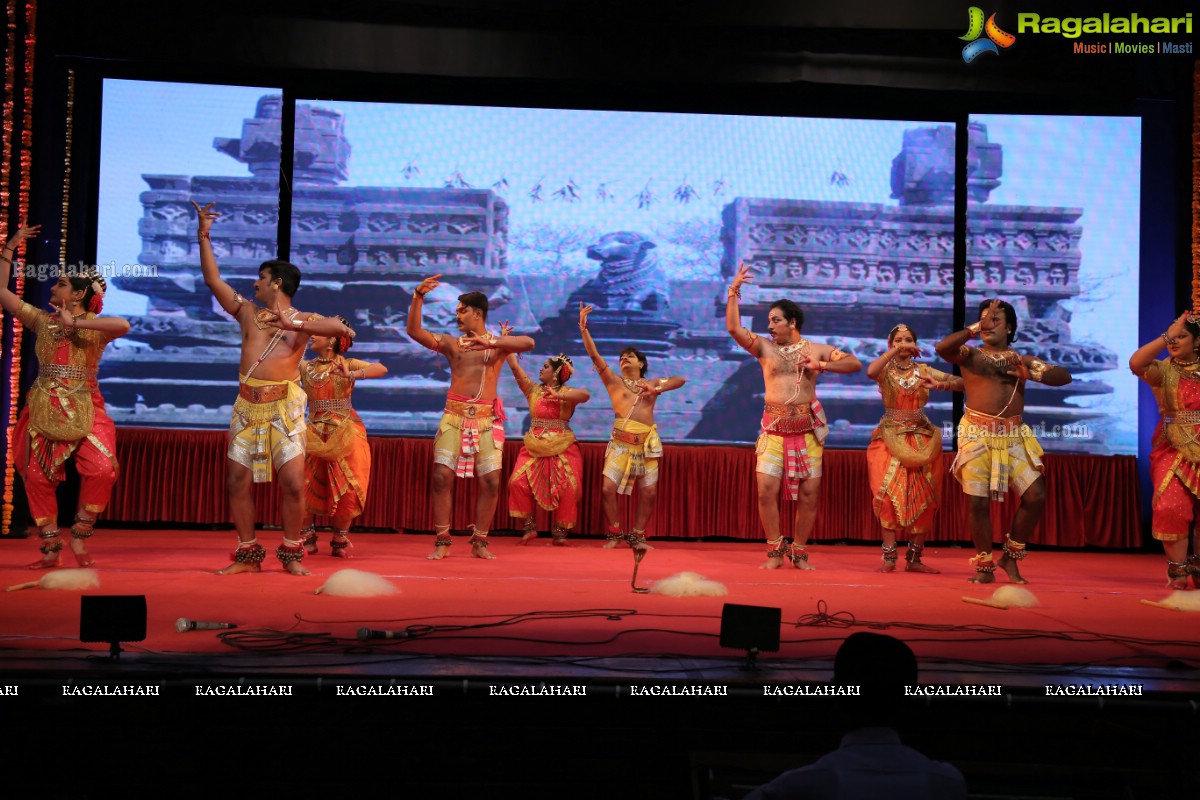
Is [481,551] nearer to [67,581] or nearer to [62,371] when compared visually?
[67,581]

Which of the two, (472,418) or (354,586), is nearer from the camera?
(354,586)

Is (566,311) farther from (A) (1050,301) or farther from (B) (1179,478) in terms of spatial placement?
(B) (1179,478)

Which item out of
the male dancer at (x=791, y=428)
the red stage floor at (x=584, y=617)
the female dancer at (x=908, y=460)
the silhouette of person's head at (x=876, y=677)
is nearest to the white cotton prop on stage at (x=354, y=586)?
the red stage floor at (x=584, y=617)

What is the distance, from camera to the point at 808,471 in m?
7.18

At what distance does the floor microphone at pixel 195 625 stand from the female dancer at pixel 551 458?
14.7ft

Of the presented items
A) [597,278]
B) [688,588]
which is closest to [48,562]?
[688,588]

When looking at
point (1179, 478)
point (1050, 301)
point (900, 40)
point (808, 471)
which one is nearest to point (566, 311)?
point (808, 471)

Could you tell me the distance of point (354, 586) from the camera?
511 centimetres

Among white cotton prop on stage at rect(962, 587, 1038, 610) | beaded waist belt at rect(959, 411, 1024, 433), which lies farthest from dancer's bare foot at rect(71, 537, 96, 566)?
beaded waist belt at rect(959, 411, 1024, 433)

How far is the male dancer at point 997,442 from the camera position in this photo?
6.38 metres

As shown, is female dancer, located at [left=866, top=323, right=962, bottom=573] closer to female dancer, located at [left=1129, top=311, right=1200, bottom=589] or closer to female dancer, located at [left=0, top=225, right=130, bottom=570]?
female dancer, located at [left=1129, top=311, right=1200, bottom=589]

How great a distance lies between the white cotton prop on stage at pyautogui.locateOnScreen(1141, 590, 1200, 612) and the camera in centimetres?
540

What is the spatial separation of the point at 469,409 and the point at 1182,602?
459 centimetres

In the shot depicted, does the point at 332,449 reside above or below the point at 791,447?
below
